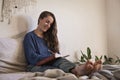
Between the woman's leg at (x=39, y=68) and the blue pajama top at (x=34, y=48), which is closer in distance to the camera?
the woman's leg at (x=39, y=68)

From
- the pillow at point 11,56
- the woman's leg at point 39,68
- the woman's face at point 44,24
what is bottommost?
the woman's leg at point 39,68

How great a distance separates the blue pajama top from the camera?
208 centimetres

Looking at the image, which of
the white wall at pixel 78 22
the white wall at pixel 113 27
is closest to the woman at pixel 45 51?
the white wall at pixel 78 22

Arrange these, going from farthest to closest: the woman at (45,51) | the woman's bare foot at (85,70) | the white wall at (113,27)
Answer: the white wall at (113,27)
the woman at (45,51)
the woman's bare foot at (85,70)

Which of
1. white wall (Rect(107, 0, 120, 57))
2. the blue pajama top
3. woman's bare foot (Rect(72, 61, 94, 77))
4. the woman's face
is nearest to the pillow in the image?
the blue pajama top

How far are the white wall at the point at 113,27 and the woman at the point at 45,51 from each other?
44.3 inches

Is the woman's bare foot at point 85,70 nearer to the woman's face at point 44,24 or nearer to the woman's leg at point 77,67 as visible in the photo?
the woman's leg at point 77,67

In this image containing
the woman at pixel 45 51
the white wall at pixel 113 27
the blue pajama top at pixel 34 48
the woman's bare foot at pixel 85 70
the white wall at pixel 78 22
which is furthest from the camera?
the white wall at pixel 113 27

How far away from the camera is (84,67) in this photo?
1736 millimetres

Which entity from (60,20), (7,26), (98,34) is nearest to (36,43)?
(7,26)

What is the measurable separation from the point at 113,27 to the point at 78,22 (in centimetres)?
60

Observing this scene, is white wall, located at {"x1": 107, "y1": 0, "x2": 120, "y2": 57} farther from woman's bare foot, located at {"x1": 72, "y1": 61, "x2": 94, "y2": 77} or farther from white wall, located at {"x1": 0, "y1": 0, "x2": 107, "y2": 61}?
woman's bare foot, located at {"x1": 72, "y1": 61, "x2": 94, "y2": 77}

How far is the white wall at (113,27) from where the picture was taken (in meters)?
3.17

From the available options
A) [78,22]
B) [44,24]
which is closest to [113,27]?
[78,22]
